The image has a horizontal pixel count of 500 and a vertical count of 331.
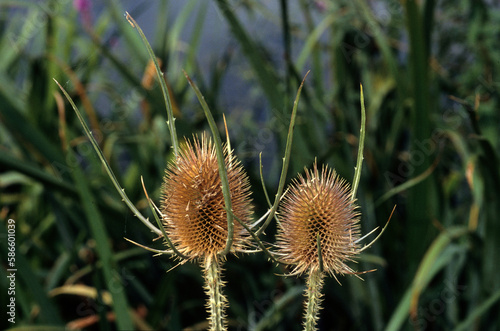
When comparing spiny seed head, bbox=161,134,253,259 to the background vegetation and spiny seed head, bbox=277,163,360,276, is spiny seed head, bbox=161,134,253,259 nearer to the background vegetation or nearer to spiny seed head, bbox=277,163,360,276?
spiny seed head, bbox=277,163,360,276

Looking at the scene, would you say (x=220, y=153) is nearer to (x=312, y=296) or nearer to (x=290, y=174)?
(x=312, y=296)

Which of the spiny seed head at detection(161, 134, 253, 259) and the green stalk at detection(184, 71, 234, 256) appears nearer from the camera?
the green stalk at detection(184, 71, 234, 256)

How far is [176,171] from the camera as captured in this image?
0.40m

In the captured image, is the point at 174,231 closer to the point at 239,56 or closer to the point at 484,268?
the point at 484,268

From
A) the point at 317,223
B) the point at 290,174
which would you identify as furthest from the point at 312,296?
the point at 290,174

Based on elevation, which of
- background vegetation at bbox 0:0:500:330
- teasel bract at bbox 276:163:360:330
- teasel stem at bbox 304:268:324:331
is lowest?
teasel stem at bbox 304:268:324:331

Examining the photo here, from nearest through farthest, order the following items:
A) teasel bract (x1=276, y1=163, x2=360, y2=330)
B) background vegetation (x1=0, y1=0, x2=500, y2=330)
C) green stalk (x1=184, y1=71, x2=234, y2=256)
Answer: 1. green stalk (x1=184, y1=71, x2=234, y2=256)
2. teasel bract (x1=276, y1=163, x2=360, y2=330)
3. background vegetation (x1=0, y1=0, x2=500, y2=330)

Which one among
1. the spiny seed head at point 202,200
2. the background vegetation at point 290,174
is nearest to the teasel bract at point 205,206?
the spiny seed head at point 202,200

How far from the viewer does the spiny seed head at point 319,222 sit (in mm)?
395

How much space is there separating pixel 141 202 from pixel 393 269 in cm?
79

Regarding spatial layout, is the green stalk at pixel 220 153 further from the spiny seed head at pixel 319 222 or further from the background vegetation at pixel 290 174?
the background vegetation at pixel 290 174

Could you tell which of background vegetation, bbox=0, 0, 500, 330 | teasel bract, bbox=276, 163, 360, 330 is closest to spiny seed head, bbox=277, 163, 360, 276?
teasel bract, bbox=276, 163, 360, 330

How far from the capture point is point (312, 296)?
373mm

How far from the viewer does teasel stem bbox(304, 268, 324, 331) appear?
1.19 feet
